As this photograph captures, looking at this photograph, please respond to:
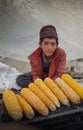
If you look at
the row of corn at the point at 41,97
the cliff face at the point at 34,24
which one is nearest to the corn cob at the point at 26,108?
the row of corn at the point at 41,97

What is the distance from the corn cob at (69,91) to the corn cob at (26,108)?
0.32 m

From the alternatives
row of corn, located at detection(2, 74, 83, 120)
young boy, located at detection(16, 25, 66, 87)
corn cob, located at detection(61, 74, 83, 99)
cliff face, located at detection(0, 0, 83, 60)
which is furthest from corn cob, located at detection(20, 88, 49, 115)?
cliff face, located at detection(0, 0, 83, 60)

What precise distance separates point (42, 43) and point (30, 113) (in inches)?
55.2

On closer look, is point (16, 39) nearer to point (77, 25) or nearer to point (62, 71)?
point (77, 25)

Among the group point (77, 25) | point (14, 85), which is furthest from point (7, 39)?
point (14, 85)

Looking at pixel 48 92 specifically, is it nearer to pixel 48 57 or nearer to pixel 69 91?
pixel 69 91

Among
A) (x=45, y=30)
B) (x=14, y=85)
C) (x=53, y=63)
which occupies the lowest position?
(x=14, y=85)

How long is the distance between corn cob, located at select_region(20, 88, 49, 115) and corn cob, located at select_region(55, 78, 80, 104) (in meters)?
0.23

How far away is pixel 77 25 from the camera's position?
6.72m

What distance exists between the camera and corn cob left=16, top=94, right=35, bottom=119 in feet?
8.48

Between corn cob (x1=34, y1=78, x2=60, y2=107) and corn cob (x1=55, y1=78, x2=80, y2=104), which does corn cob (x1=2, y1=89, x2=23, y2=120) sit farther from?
corn cob (x1=55, y1=78, x2=80, y2=104)

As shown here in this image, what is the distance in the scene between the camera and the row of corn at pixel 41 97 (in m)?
2.60

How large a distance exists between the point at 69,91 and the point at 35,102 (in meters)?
0.29

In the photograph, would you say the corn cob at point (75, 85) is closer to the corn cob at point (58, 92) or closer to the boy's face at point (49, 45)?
the corn cob at point (58, 92)
